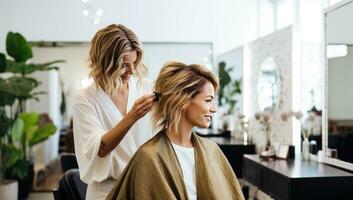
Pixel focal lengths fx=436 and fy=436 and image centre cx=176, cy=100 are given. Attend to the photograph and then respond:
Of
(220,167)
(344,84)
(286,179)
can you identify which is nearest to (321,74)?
(344,84)

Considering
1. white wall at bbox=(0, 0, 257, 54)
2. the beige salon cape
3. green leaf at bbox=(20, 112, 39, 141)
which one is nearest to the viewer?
the beige salon cape

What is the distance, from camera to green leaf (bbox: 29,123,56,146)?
5.50 m

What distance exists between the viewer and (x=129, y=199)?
1391 millimetres

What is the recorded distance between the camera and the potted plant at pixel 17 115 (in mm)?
4902

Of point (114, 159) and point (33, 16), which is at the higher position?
point (33, 16)

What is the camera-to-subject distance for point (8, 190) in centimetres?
487

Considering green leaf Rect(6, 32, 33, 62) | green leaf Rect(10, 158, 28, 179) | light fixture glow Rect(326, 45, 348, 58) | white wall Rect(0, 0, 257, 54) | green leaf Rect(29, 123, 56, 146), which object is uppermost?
white wall Rect(0, 0, 257, 54)

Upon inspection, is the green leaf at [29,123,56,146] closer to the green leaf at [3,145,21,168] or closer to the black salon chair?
the green leaf at [3,145,21,168]

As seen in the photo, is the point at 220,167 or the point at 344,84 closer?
the point at 220,167

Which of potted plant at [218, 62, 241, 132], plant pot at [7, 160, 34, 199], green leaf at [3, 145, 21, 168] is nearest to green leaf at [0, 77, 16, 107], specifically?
green leaf at [3, 145, 21, 168]

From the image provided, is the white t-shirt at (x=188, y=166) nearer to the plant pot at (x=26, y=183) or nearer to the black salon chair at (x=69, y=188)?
the black salon chair at (x=69, y=188)

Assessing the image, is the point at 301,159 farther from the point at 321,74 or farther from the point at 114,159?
the point at 114,159

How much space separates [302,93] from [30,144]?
3.46 metres

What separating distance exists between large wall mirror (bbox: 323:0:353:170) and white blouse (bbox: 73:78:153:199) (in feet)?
5.74
